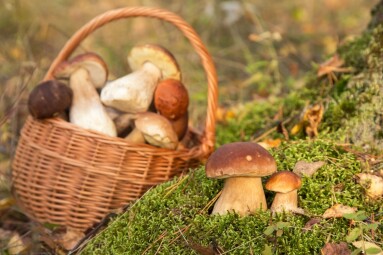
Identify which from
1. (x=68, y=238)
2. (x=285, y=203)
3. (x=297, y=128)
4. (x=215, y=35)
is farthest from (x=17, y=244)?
(x=215, y=35)

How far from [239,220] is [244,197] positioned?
0.09 m

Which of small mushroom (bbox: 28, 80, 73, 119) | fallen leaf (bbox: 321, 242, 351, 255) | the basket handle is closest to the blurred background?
the basket handle

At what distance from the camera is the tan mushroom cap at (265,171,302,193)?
1882 millimetres

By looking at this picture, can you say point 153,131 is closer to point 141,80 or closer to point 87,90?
point 141,80

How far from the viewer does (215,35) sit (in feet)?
23.0

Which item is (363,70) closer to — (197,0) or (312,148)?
(312,148)

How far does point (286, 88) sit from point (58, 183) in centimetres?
270

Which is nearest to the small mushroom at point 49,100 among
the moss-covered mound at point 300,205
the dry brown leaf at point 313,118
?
the moss-covered mound at point 300,205

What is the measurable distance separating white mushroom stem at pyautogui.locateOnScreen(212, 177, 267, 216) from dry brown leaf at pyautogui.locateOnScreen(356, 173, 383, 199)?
0.44 m

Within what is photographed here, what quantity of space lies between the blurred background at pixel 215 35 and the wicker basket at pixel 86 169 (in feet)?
6.76

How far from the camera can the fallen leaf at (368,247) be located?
65.2 inches

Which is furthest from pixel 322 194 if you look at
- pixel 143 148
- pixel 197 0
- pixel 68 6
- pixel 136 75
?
pixel 68 6

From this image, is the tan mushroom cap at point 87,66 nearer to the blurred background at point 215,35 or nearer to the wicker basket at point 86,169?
the wicker basket at point 86,169

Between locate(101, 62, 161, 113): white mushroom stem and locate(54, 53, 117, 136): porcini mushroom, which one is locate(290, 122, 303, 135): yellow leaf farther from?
locate(54, 53, 117, 136): porcini mushroom
